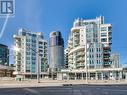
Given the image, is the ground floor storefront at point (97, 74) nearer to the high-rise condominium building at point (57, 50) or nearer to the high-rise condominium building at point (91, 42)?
the high-rise condominium building at point (91, 42)

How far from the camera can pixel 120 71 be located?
104688 millimetres

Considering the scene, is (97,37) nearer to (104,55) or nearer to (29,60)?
(104,55)

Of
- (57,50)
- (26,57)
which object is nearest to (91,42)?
(26,57)

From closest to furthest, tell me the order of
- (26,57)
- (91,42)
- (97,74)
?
(97,74)
(91,42)
(26,57)

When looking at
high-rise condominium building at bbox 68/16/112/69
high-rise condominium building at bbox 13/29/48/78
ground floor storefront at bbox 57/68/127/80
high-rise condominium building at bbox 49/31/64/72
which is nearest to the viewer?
ground floor storefront at bbox 57/68/127/80

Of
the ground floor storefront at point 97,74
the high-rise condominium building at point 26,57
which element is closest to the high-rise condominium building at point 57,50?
the high-rise condominium building at point 26,57

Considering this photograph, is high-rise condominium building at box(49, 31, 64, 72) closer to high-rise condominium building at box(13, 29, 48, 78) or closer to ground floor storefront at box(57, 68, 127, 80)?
high-rise condominium building at box(13, 29, 48, 78)

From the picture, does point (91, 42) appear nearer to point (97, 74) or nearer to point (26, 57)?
point (97, 74)

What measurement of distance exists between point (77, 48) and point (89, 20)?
21.3 meters

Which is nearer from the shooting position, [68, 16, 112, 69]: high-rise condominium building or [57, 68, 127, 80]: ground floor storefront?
[57, 68, 127, 80]: ground floor storefront

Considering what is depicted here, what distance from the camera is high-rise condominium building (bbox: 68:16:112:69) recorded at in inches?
4523

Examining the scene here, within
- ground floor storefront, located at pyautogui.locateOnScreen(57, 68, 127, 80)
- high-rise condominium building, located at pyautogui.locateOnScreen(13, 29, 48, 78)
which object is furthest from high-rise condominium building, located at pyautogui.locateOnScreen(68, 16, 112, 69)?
high-rise condominium building, located at pyautogui.locateOnScreen(13, 29, 48, 78)

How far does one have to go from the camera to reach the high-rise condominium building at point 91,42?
4523 inches

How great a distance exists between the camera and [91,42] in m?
121
